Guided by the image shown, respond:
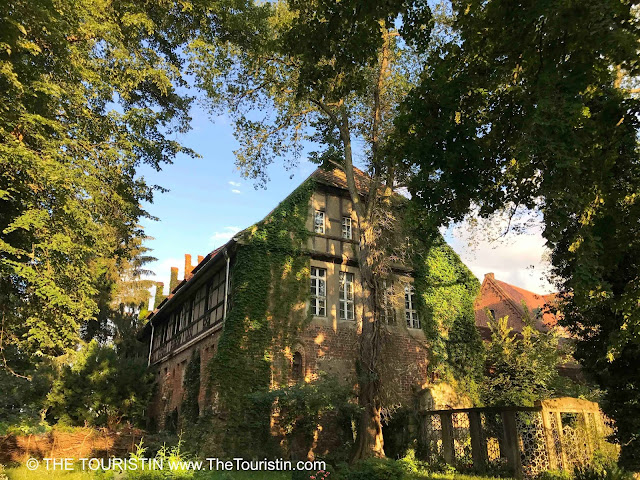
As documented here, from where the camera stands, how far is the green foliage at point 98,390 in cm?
2022

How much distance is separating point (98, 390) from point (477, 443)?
54.4 feet

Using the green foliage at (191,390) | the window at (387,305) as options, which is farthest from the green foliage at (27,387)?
the window at (387,305)

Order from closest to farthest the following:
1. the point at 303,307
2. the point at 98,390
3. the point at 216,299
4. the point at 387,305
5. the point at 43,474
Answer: the point at 43,474
the point at 303,307
the point at 216,299
the point at 387,305
the point at 98,390

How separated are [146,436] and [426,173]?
40.9ft

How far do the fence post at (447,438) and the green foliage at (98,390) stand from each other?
44.8 feet

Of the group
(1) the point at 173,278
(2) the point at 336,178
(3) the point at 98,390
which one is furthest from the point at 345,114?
(1) the point at 173,278

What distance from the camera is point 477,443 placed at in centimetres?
1288

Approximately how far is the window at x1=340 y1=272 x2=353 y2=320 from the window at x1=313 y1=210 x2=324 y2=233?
2004mm

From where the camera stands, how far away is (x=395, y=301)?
1719 cm

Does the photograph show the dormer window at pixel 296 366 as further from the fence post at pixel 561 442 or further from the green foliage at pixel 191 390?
the fence post at pixel 561 442

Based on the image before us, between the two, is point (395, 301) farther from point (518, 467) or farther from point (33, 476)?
A: point (33, 476)

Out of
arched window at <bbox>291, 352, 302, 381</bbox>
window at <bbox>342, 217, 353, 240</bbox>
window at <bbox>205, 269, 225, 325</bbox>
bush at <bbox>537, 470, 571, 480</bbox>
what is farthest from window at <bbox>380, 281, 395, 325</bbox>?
bush at <bbox>537, 470, 571, 480</bbox>

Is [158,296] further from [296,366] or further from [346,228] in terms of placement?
[296,366]

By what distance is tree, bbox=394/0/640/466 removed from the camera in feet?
21.6
